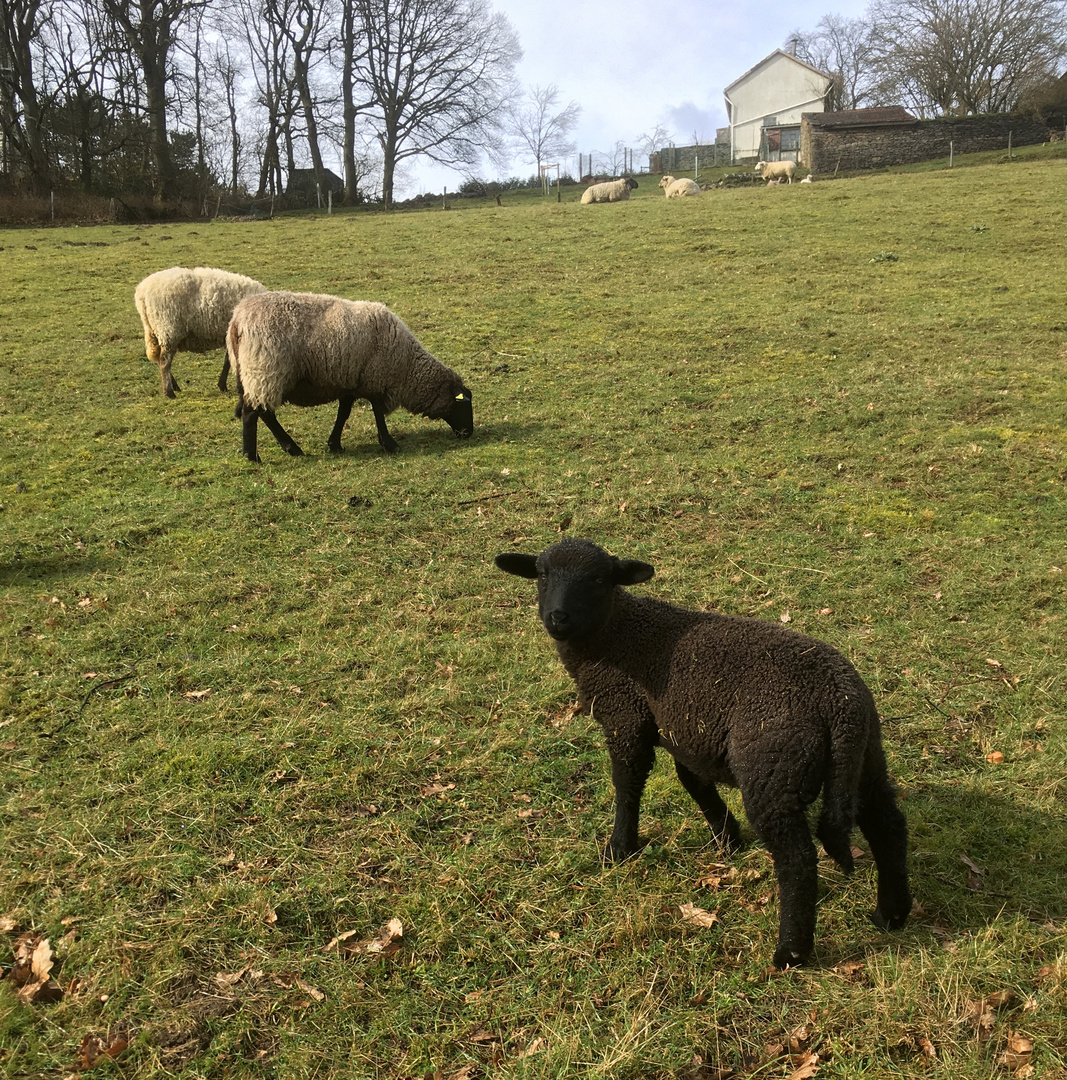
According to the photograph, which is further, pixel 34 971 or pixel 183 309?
pixel 183 309

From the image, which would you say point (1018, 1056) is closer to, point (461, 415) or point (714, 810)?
point (714, 810)

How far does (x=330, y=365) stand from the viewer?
11.2m

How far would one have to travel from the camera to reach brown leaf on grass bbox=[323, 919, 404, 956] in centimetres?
388

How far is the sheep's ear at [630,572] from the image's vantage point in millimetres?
4258

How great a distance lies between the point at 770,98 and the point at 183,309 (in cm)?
5768

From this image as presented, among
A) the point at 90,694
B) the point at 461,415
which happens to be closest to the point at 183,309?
the point at 461,415

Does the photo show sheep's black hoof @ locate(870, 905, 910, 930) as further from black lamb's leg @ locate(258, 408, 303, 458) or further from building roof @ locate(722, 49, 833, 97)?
building roof @ locate(722, 49, 833, 97)

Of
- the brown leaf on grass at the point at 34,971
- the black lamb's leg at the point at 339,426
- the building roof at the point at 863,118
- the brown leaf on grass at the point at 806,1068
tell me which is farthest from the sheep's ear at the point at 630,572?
the building roof at the point at 863,118

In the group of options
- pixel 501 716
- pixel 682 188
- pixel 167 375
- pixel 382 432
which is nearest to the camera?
pixel 501 716

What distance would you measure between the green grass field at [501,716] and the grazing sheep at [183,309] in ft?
2.62

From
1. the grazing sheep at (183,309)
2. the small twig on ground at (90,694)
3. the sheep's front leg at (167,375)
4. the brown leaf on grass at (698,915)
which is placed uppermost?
the grazing sheep at (183,309)

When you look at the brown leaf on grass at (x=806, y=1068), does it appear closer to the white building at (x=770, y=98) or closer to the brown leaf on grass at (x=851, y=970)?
the brown leaf on grass at (x=851, y=970)

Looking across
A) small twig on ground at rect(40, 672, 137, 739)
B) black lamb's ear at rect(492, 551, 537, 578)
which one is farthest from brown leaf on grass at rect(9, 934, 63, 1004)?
black lamb's ear at rect(492, 551, 537, 578)

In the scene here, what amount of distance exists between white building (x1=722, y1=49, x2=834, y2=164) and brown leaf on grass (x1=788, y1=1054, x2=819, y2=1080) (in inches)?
2426
